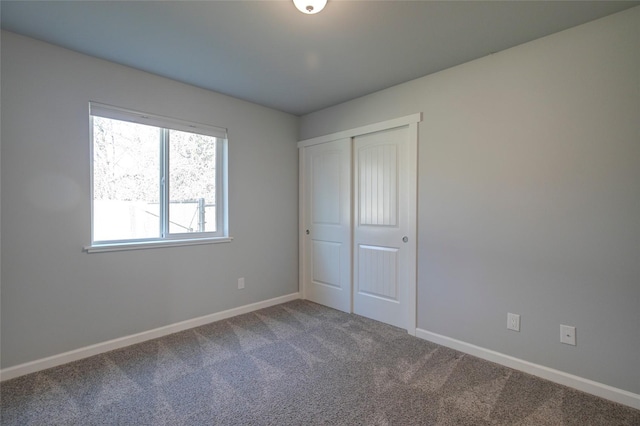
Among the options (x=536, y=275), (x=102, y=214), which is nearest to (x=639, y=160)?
(x=536, y=275)

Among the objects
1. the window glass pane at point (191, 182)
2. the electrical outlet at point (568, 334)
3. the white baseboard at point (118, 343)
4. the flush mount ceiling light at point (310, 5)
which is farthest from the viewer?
the window glass pane at point (191, 182)

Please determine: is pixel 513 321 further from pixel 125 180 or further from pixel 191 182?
pixel 125 180

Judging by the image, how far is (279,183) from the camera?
147 inches

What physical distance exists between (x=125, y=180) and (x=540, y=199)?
325cm

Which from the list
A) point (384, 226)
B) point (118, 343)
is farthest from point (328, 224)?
point (118, 343)

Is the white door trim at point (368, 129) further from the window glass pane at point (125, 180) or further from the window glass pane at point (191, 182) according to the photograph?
the window glass pane at point (125, 180)

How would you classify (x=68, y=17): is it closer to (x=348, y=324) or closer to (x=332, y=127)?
(x=332, y=127)

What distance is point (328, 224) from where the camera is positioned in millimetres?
3609

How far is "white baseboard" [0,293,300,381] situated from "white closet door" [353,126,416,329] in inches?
49.1

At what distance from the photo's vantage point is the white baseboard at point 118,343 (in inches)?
83.3

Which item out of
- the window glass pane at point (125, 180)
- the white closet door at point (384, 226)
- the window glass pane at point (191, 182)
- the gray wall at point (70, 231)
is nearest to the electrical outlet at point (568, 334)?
the white closet door at point (384, 226)

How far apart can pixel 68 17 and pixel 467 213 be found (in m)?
3.07

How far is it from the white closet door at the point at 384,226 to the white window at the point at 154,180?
1448mm

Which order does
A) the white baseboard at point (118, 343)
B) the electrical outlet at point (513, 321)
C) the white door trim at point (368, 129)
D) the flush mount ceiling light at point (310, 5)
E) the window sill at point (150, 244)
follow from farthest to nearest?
the white door trim at point (368, 129) → the window sill at point (150, 244) → the electrical outlet at point (513, 321) → the white baseboard at point (118, 343) → the flush mount ceiling light at point (310, 5)
